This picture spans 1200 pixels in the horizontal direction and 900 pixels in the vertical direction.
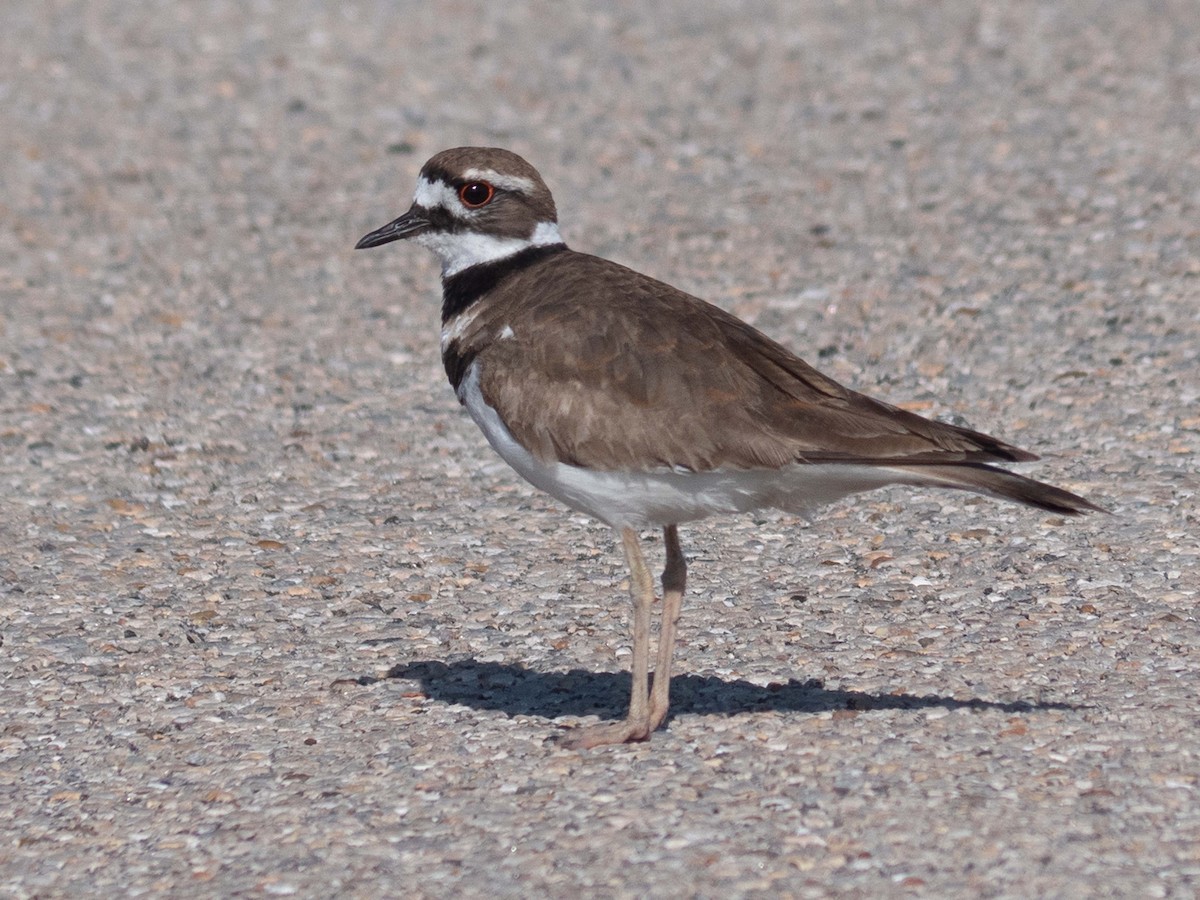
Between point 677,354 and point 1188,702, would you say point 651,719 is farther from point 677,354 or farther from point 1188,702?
point 1188,702

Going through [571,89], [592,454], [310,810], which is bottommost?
[310,810]

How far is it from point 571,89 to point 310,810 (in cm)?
921

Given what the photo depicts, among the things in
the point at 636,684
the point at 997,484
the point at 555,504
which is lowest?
the point at 636,684

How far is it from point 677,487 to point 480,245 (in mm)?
1370

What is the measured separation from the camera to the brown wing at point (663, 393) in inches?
209

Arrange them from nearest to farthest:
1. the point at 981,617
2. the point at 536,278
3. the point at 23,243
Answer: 1. the point at 536,278
2. the point at 981,617
3. the point at 23,243

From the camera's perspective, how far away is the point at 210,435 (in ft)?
28.7

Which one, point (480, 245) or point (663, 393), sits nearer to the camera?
point (663, 393)

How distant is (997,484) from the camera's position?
512 cm

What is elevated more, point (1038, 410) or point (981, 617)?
point (1038, 410)

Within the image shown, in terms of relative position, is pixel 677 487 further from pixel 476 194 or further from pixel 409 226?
pixel 409 226

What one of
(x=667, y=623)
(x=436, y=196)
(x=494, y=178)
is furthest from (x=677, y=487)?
(x=436, y=196)

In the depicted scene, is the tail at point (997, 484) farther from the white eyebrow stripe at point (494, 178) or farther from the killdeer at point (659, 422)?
the white eyebrow stripe at point (494, 178)

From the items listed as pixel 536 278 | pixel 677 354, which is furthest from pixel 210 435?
pixel 677 354
